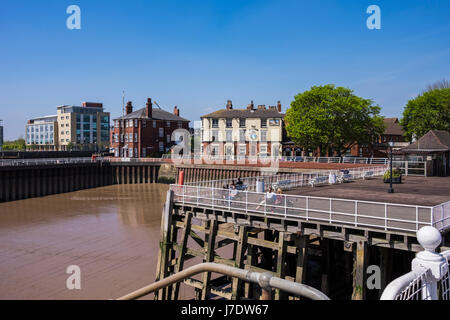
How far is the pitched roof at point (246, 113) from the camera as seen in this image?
228ft

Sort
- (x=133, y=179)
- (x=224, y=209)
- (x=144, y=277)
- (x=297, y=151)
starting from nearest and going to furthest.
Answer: (x=224, y=209) < (x=144, y=277) < (x=133, y=179) < (x=297, y=151)

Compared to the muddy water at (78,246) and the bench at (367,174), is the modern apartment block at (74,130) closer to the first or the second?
the muddy water at (78,246)

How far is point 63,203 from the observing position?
42406mm

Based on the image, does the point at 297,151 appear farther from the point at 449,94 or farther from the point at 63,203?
the point at 63,203

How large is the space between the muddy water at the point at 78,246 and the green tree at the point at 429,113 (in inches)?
1637

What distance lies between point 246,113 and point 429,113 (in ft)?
105

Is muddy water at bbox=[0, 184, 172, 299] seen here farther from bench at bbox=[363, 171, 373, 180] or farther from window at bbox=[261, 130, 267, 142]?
window at bbox=[261, 130, 267, 142]

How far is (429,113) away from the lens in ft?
179

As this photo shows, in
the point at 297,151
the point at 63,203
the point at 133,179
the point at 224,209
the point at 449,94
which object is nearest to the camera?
the point at 224,209

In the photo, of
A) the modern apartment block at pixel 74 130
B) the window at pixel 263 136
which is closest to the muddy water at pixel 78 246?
the window at pixel 263 136

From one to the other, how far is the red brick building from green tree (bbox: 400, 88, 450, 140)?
159 feet
